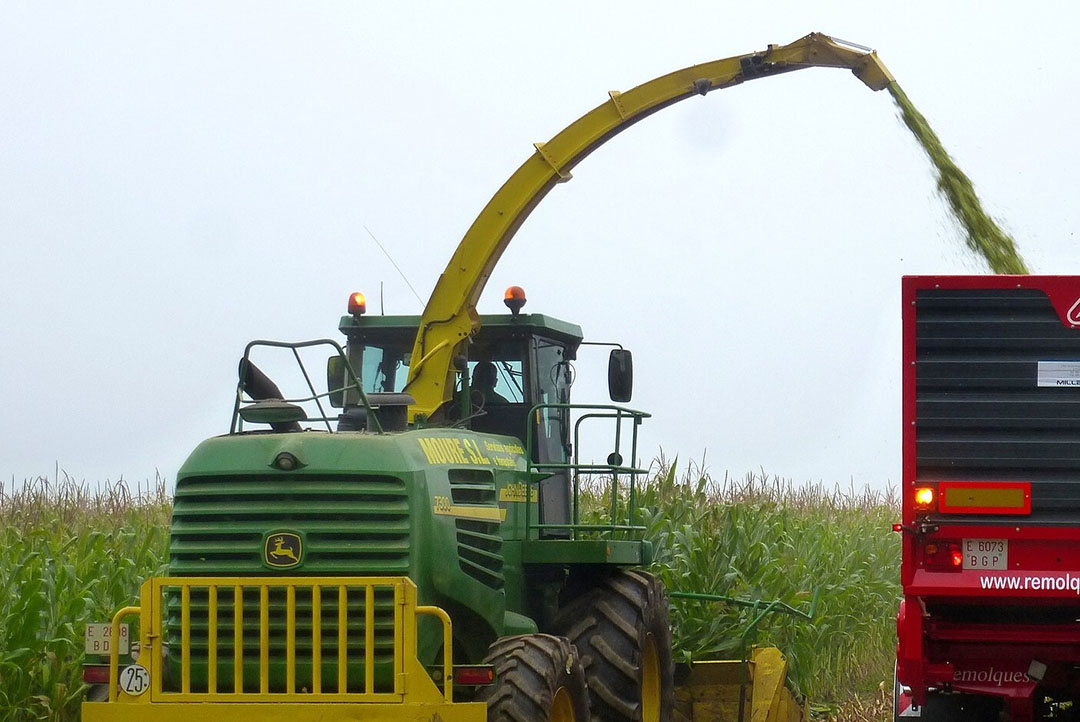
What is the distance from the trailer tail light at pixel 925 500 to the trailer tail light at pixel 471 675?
260 cm

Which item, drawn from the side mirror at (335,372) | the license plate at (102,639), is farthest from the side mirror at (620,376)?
the license plate at (102,639)

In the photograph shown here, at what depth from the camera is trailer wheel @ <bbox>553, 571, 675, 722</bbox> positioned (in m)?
8.55

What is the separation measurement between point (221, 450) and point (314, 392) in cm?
68

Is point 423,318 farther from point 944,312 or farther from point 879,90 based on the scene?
point 879,90

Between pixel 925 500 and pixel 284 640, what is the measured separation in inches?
135

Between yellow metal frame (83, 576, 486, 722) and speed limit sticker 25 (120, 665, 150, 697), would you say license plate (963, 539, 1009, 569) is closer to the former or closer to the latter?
yellow metal frame (83, 576, 486, 722)

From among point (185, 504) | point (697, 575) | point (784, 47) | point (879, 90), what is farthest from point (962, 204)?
point (185, 504)

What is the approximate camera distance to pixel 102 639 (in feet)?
23.9

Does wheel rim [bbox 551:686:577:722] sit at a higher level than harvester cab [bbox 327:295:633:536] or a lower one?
lower

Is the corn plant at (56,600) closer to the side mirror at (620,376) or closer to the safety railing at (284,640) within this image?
the safety railing at (284,640)

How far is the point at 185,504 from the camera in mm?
7430

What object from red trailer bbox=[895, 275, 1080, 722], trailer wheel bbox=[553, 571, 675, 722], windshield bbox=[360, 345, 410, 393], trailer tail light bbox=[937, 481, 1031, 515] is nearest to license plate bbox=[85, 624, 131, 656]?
trailer wheel bbox=[553, 571, 675, 722]

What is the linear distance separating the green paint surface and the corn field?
118 inches

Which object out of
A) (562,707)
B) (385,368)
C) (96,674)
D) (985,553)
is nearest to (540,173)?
(385,368)
